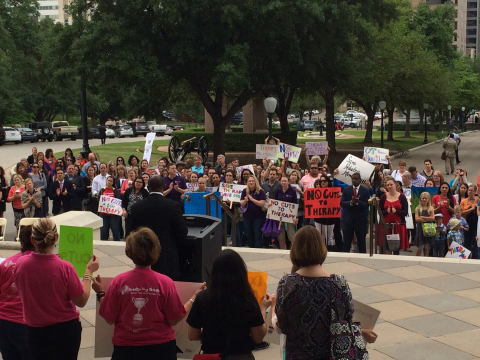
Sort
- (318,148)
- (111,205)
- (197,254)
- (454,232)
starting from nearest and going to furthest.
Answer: (197,254) < (454,232) < (111,205) < (318,148)

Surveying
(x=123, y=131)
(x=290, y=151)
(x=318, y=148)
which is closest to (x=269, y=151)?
(x=290, y=151)

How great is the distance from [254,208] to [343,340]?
8.36 metres

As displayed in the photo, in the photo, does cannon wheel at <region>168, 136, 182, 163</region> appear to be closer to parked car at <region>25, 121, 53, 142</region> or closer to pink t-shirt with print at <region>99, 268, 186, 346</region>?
pink t-shirt with print at <region>99, 268, 186, 346</region>

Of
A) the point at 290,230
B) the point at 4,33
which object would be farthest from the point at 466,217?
the point at 4,33

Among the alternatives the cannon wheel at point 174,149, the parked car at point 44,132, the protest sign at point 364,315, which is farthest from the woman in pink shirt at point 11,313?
the parked car at point 44,132

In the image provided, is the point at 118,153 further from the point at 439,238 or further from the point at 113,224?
the point at 439,238

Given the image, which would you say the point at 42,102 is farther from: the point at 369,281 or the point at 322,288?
the point at 322,288

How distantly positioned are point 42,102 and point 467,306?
69.1 m

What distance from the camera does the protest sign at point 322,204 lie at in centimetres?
1213

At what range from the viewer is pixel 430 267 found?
10578 mm

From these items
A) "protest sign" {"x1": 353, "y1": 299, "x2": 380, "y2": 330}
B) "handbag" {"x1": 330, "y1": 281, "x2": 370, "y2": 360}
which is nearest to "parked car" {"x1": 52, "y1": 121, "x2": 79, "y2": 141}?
"protest sign" {"x1": 353, "y1": 299, "x2": 380, "y2": 330}

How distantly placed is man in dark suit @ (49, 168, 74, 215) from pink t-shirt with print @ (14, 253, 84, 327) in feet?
32.8

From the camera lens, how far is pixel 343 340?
4176 mm

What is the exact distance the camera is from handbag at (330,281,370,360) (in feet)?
13.7
